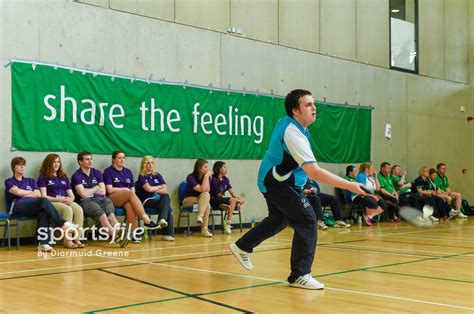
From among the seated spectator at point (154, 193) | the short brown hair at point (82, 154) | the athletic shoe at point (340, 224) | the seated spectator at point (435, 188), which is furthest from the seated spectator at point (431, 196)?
the short brown hair at point (82, 154)

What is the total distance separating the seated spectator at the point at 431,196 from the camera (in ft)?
48.0

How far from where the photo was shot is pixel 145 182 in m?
9.85

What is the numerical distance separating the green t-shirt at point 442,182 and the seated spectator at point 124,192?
8971 millimetres

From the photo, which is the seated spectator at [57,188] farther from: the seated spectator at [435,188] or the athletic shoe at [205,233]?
the seated spectator at [435,188]

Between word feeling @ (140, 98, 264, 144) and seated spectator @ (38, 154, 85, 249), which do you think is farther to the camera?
word feeling @ (140, 98, 264, 144)

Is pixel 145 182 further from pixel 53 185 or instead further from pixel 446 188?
pixel 446 188

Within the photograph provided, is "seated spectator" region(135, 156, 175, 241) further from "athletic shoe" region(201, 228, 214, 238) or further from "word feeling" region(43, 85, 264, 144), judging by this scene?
"word feeling" region(43, 85, 264, 144)

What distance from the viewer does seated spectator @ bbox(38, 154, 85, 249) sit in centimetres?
852

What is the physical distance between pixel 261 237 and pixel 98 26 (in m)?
5.96

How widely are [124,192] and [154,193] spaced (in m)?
0.71

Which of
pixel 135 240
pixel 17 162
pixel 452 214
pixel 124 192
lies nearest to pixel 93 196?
pixel 124 192

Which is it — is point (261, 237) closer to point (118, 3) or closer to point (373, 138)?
point (118, 3)

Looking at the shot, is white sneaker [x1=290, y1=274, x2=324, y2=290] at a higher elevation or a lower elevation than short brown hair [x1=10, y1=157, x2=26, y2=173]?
lower

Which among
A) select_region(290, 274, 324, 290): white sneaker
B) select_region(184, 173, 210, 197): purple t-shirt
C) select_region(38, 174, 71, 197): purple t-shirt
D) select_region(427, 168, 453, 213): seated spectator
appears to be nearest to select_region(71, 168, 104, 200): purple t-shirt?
select_region(38, 174, 71, 197): purple t-shirt
